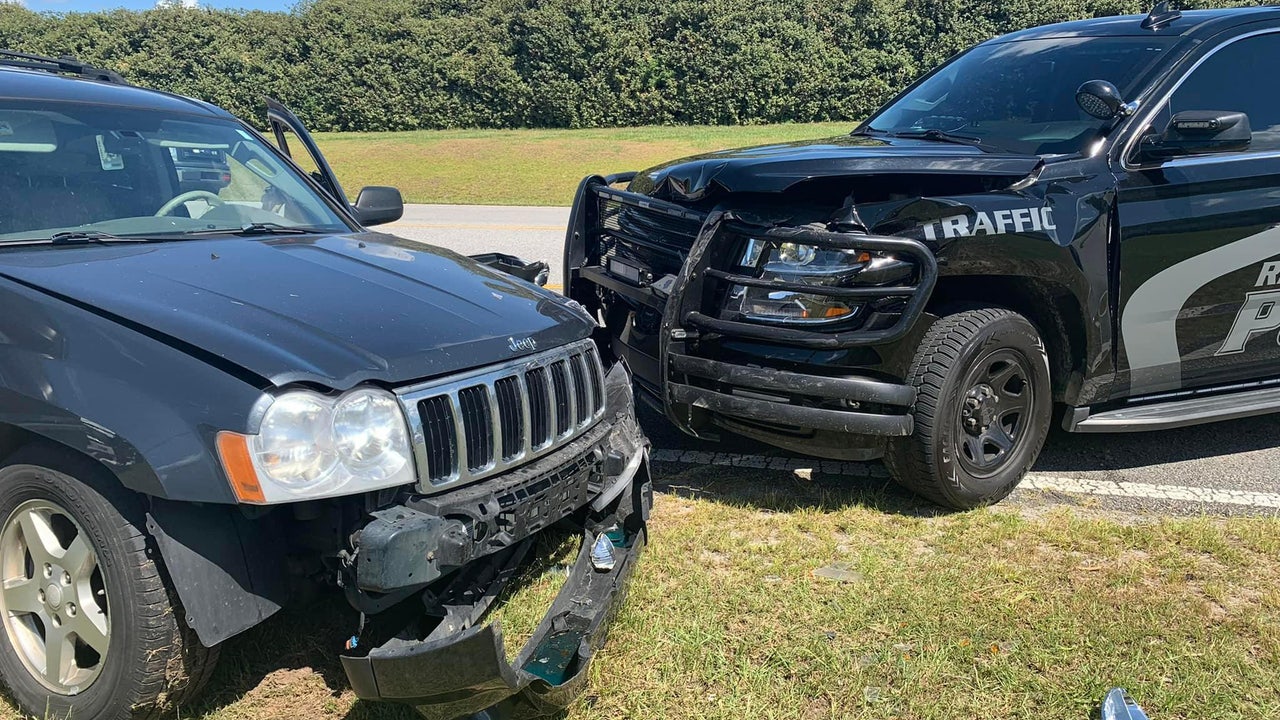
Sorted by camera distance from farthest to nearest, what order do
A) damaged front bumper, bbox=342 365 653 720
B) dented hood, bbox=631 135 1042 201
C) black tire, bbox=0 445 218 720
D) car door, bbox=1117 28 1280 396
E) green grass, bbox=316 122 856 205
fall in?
green grass, bbox=316 122 856 205 → car door, bbox=1117 28 1280 396 → dented hood, bbox=631 135 1042 201 → black tire, bbox=0 445 218 720 → damaged front bumper, bbox=342 365 653 720

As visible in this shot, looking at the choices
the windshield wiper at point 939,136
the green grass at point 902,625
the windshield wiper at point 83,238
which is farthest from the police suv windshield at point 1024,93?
the windshield wiper at point 83,238

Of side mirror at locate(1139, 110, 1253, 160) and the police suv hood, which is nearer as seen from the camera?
the police suv hood

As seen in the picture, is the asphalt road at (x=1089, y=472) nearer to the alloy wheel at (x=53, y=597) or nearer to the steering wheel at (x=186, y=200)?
the steering wheel at (x=186, y=200)

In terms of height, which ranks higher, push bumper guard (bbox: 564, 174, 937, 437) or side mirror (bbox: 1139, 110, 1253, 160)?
side mirror (bbox: 1139, 110, 1253, 160)

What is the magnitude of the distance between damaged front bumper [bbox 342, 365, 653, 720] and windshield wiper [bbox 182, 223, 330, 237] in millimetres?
1383

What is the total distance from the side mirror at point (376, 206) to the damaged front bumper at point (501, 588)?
1.66 metres

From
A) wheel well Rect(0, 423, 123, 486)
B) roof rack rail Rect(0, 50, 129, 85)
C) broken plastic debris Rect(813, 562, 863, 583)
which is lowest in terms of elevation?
broken plastic debris Rect(813, 562, 863, 583)

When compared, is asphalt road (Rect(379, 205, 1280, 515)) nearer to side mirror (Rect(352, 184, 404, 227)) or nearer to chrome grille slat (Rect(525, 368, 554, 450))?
chrome grille slat (Rect(525, 368, 554, 450))

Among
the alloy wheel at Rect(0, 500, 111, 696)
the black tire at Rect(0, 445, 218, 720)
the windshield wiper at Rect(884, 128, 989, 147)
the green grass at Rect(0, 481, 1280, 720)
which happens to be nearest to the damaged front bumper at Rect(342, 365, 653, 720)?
the green grass at Rect(0, 481, 1280, 720)

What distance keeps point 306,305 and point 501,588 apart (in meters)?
1.00

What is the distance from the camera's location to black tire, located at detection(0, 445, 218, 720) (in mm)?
2340

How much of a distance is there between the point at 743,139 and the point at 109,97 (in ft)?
68.1

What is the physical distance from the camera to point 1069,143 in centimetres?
411

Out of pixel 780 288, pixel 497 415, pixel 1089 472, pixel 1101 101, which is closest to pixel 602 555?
pixel 497 415
